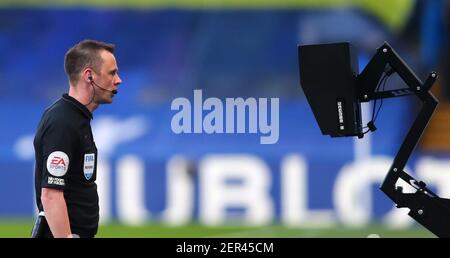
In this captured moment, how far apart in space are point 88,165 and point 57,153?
168mm

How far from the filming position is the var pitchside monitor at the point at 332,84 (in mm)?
4008

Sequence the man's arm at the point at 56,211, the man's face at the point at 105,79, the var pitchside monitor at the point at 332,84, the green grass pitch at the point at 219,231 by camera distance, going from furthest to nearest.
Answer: the green grass pitch at the point at 219,231 → the man's face at the point at 105,79 → the var pitchside monitor at the point at 332,84 → the man's arm at the point at 56,211

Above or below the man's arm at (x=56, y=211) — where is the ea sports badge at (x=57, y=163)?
above

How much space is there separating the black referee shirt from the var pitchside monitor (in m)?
0.92

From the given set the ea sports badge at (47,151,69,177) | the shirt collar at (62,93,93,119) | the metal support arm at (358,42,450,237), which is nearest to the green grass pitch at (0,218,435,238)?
the metal support arm at (358,42,450,237)

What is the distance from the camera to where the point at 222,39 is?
30.7 feet

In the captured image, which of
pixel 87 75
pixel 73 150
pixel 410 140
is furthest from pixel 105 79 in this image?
pixel 410 140

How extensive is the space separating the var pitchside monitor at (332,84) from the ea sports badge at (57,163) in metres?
1.01

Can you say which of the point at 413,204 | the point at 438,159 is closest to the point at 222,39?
the point at 438,159

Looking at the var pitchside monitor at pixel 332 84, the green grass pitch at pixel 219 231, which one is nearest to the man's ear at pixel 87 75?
the var pitchside monitor at pixel 332 84

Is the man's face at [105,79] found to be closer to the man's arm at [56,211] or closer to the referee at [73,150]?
the referee at [73,150]

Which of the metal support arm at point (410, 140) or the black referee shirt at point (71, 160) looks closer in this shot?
the black referee shirt at point (71, 160)

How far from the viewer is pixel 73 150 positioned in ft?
13.0

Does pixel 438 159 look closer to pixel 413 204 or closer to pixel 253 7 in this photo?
pixel 253 7
